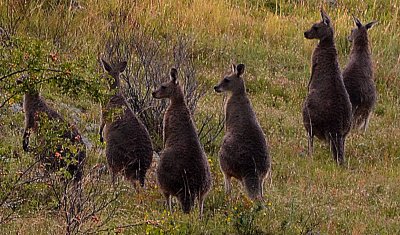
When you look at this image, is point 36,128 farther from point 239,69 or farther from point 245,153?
point 239,69

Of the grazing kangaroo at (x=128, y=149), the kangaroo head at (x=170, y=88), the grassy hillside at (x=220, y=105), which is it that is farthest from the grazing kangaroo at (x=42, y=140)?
the kangaroo head at (x=170, y=88)

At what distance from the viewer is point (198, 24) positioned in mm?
16219

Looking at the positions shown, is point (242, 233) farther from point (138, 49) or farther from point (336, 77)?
point (138, 49)

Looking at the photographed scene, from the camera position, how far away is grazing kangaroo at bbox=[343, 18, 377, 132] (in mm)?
11906

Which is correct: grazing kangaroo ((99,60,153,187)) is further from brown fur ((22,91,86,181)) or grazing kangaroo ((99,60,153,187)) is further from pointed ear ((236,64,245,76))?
pointed ear ((236,64,245,76))

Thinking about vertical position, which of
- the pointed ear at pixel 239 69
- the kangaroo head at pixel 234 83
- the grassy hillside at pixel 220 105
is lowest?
the grassy hillside at pixel 220 105

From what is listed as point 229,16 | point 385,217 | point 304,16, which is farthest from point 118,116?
point 304,16

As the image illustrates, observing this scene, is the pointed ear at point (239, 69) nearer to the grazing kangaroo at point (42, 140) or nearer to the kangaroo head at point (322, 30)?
the grazing kangaroo at point (42, 140)

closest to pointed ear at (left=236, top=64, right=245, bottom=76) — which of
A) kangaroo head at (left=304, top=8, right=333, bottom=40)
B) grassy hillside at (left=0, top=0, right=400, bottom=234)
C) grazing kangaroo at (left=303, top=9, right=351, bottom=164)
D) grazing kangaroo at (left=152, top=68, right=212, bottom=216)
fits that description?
grassy hillside at (left=0, top=0, right=400, bottom=234)

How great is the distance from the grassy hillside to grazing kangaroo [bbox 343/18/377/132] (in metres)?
0.32

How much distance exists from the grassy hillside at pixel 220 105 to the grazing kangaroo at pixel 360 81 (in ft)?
1.04

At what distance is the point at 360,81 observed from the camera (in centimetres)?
1197

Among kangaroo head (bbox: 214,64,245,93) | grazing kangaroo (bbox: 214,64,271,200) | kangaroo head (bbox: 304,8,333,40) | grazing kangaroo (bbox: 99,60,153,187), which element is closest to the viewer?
grazing kangaroo (bbox: 214,64,271,200)

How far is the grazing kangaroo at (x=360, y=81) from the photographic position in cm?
1191
